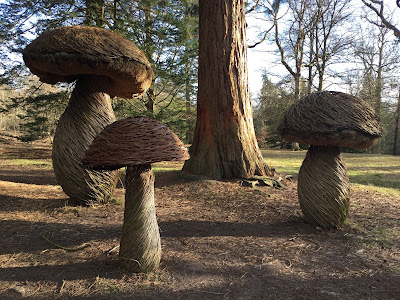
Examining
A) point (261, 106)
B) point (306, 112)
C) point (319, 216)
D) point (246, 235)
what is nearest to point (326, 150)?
point (306, 112)

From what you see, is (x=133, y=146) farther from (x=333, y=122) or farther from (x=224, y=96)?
(x=224, y=96)

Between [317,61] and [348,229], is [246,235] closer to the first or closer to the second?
[348,229]

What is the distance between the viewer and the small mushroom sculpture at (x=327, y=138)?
11.7 ft

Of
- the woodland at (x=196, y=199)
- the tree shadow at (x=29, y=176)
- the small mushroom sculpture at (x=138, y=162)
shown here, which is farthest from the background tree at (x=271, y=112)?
the small mushroom sculpture at (x=138, y=162)

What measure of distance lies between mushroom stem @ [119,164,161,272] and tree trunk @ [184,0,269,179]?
428cm

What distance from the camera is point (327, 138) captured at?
3576mm

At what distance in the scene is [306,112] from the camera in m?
3.79

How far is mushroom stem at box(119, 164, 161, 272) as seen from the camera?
8.59 feet

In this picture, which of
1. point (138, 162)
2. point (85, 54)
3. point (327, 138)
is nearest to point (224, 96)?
point (327, 138)

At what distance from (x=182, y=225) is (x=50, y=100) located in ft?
31.7

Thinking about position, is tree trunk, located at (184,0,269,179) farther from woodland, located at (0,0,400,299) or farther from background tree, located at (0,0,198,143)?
background tree, located at (0,0,198,143)

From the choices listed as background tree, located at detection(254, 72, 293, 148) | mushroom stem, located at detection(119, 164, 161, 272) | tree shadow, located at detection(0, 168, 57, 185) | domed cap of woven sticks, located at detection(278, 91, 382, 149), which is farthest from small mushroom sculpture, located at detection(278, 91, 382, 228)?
background tree, located at detection(254, 72, 293, 148)

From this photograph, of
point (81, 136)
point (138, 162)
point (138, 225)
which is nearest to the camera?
point (138, 162)

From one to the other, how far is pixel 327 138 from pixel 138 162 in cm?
255
